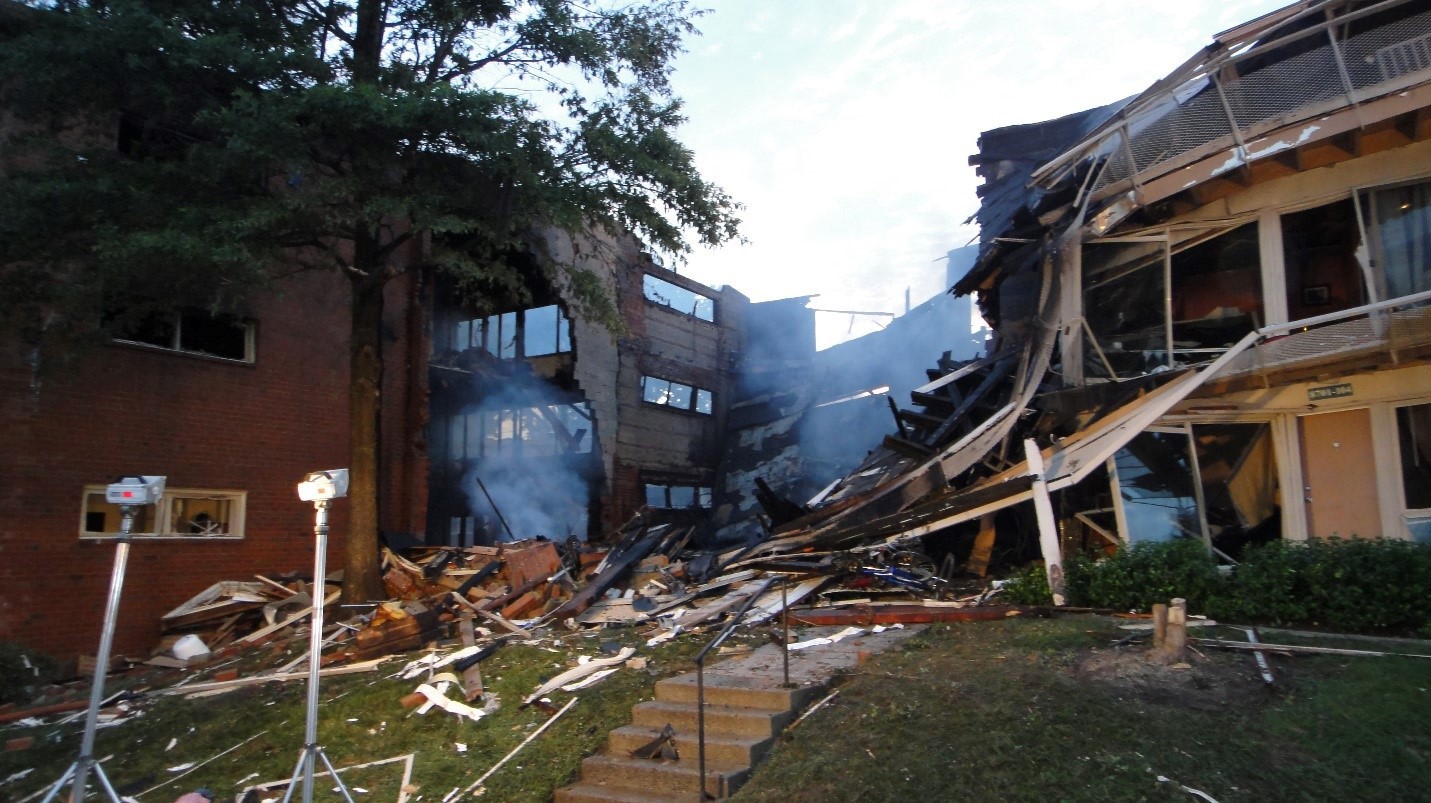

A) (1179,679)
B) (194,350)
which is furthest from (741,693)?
(194,350)

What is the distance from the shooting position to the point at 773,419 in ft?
84.0

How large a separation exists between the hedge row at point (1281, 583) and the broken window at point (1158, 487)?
150 centimetres

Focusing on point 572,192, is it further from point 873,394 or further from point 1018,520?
point 873,394

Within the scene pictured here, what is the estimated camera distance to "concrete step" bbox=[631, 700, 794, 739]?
22.4ft

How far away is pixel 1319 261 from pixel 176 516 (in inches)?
624

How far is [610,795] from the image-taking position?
656 cm

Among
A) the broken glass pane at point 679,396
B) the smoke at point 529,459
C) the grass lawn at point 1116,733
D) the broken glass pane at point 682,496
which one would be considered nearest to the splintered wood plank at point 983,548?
the grass lawn at point 1116,733

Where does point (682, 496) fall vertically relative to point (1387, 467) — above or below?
below

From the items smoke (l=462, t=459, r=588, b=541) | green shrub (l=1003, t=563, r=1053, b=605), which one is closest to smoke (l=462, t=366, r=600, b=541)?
smoke (l=462, t=459, r=588, b=541)

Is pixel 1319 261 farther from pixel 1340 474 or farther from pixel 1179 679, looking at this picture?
pixel 1179 679

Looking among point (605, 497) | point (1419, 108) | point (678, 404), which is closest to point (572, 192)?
point (1419, 108)

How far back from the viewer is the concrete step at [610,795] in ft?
20.9

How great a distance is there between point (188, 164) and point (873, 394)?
58.5 feet

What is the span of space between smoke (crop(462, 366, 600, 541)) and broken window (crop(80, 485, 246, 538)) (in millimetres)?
6614
